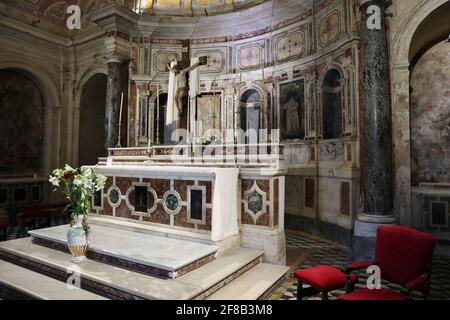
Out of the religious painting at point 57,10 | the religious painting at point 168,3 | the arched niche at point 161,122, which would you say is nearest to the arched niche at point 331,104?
the arched niche at point 161,122

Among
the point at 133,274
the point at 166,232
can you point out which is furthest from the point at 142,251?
the point at 166,232

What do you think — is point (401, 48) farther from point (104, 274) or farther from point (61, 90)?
point (61, 90)

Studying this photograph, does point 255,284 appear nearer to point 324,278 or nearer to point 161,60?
point 324,278

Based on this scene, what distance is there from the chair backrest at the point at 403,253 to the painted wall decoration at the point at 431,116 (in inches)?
168

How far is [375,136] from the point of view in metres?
5.43

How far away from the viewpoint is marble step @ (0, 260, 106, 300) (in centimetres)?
331

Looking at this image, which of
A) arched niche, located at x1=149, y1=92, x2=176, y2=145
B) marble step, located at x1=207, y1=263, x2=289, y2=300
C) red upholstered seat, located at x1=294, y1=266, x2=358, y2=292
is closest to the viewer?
red upholstered seat, located at x1=294, y1=266, x2=358, y2=292

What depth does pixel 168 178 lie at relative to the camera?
4883mm

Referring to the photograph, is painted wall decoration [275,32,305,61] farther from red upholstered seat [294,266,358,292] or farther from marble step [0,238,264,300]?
red upholstered seat [294,266,358,292]

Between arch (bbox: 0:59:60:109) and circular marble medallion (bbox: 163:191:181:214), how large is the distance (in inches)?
298

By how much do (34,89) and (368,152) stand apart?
10298mm

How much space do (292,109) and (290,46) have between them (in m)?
1.71

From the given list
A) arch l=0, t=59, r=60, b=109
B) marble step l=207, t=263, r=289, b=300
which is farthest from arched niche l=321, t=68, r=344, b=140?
arch l=0, t=59, r=60, b=109
